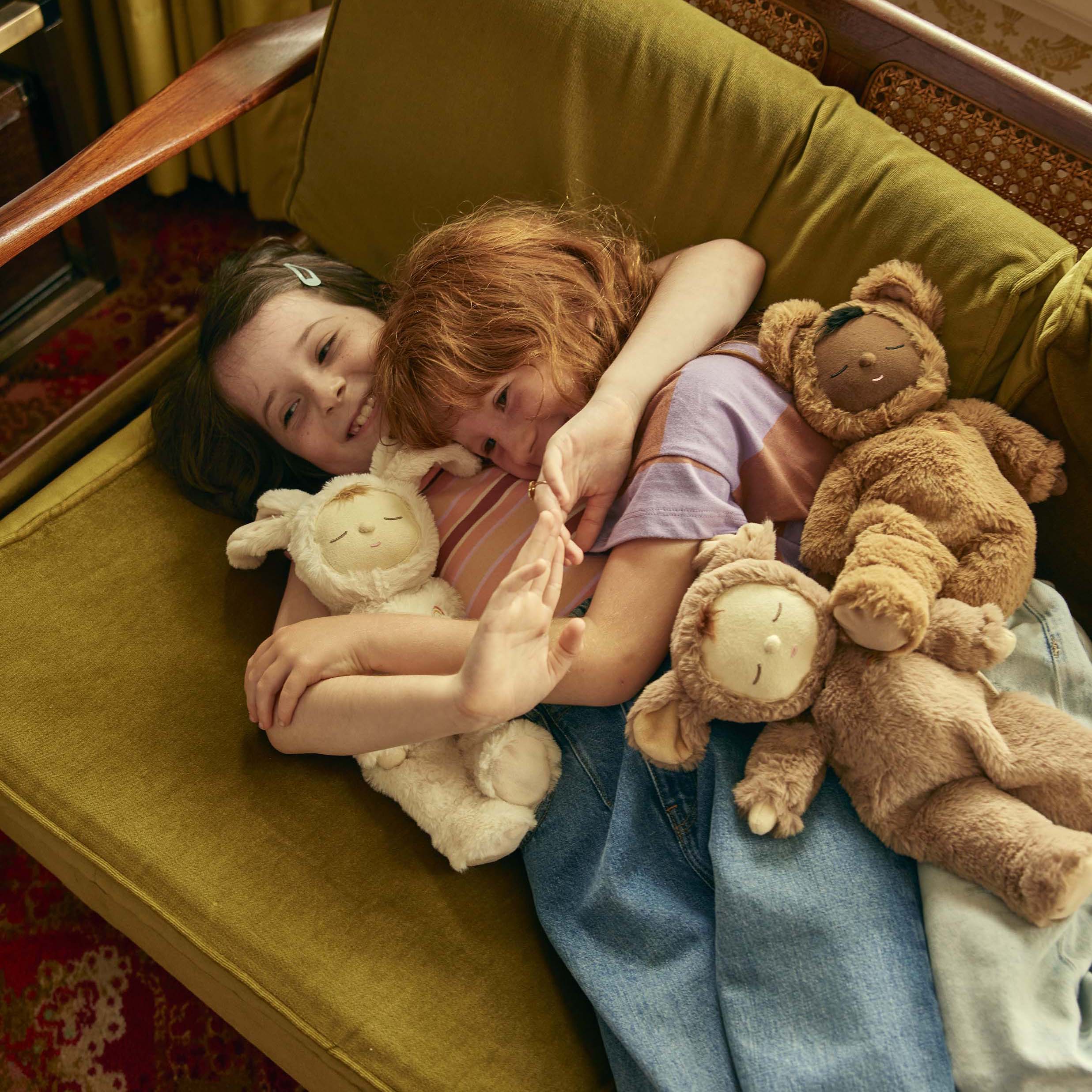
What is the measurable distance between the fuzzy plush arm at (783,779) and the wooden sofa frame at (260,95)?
731mm

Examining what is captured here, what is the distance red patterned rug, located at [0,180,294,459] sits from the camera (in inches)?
74.4

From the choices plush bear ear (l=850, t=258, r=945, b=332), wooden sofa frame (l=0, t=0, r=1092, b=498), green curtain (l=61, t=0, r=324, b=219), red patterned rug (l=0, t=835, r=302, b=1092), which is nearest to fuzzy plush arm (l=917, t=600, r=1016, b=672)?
plush bear ear (l=850, t=258, r=945, b=332)

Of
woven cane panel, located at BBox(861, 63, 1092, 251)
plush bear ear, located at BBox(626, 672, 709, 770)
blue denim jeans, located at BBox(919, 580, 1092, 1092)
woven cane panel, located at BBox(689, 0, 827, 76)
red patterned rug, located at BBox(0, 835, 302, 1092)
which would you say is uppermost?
woven cane panel, located at BBox(689, 0, 827, 76)

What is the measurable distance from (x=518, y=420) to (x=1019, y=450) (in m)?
0.52

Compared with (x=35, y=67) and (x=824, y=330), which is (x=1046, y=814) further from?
(x=35, y=67)

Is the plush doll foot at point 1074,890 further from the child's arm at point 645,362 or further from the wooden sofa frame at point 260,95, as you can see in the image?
the wooden sofa frame at point 260,95

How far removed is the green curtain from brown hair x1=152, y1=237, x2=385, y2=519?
28.9 inches

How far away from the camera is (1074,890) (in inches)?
29.5

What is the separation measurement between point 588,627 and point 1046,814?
0.43 m

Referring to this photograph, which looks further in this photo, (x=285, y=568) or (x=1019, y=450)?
(x=285, y=568)

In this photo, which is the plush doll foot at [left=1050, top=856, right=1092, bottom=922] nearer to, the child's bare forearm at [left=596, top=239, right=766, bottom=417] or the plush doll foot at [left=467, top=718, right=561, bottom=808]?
the plush doll foot at [left=467, top=718, right=561, bottom=808]

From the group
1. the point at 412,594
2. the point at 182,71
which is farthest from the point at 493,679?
the point at 182,71

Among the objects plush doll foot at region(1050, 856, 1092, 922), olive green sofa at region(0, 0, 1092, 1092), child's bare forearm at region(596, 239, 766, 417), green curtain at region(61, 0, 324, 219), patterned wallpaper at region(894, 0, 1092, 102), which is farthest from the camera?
green curtain at region(61, 0, 324, 219)

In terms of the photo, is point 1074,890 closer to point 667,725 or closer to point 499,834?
point 667,725
